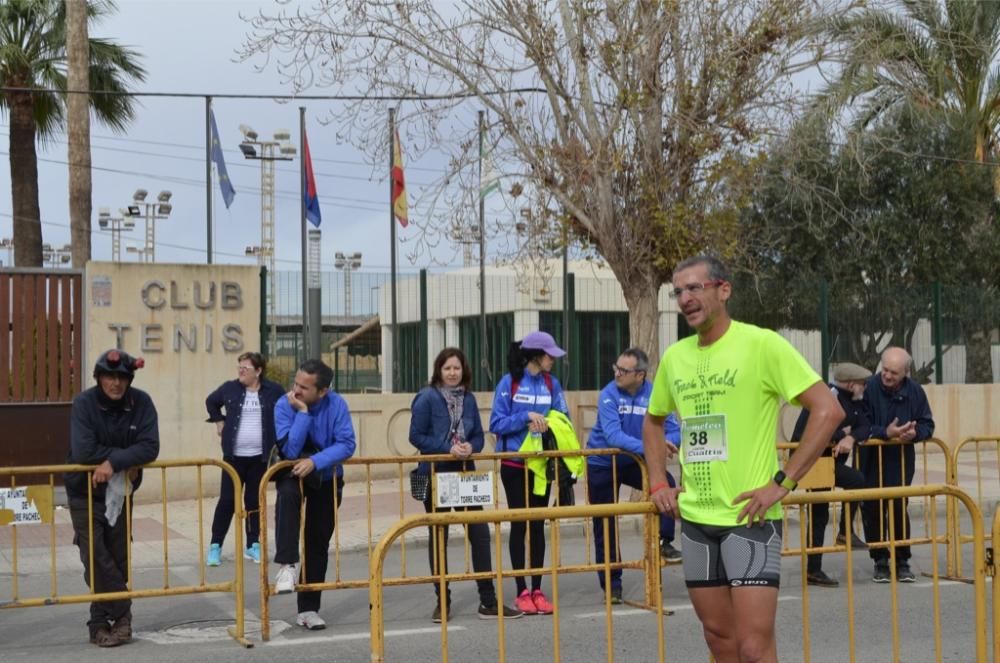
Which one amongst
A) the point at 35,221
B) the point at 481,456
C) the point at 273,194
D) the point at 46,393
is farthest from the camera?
the point at 273,194

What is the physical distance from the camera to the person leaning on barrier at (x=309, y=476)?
842cm

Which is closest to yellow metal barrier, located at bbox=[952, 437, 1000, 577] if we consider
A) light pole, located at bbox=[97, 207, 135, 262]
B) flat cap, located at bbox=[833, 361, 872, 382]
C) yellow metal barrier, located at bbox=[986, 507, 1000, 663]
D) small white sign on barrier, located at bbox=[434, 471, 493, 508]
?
flat cap, located at bbox=[833, 361, 872, 382]

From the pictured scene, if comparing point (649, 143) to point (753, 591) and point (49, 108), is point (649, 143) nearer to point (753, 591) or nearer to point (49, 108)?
point (753, 591)

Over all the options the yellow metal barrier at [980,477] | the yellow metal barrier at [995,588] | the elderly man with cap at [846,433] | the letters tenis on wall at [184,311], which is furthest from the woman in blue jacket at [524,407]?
the letters tenis on wall at [184,311]

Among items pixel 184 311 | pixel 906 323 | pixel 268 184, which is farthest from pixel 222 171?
pixel 268 184

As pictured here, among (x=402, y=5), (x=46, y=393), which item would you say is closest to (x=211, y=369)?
(x=46, y=393)

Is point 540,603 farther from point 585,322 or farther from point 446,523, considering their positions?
point 585,322

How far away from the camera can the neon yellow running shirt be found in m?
4.94

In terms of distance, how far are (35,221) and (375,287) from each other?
9.05 meters

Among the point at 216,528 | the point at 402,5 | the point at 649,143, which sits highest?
the point at 402,5

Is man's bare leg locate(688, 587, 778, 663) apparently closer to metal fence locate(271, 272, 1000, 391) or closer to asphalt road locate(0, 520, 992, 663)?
asphalt road locate(0, 520, 992, 663)

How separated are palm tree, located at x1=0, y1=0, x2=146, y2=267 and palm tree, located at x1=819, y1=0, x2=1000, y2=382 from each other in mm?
12985

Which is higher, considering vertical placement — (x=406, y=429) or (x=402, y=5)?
(x=402, y=5)

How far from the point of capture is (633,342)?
14414mm
